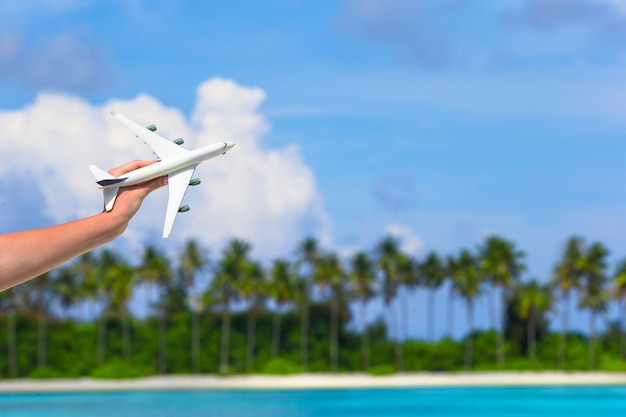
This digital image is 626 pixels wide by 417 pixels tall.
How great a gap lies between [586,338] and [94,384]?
4122cm

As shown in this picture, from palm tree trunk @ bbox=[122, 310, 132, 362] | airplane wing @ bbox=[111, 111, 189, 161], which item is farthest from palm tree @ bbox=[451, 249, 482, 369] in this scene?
airplane wing @ bbox=[111, 111, 189, 161]

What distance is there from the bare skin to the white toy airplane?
4 cm

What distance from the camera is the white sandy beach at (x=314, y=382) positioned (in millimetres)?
76188

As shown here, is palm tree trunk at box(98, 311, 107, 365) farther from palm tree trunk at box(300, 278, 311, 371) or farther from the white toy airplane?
the white toy airplane

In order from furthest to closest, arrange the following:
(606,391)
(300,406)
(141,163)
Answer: (606,391) < (300,406) < (141,163)

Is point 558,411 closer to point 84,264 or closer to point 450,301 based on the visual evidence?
point 450,301

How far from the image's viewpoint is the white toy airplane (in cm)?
311

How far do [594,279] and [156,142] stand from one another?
8731 centimetres

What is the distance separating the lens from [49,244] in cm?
277

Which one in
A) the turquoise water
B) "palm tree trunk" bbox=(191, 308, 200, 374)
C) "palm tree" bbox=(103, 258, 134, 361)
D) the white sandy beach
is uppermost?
"palm tree" bbox=(103, 258, 134, 361)

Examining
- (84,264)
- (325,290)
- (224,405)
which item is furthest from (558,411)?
(84,264)

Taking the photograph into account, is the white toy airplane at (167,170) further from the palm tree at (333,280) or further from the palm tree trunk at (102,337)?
the palm tree at (333,280)

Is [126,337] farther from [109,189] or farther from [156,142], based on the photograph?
[109,189]

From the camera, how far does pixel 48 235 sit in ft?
9.14
